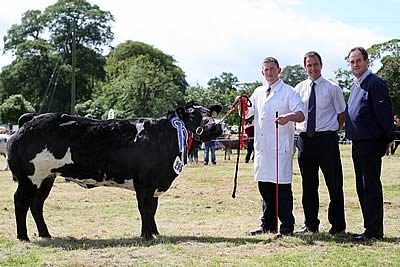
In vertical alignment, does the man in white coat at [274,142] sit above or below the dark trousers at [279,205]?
above

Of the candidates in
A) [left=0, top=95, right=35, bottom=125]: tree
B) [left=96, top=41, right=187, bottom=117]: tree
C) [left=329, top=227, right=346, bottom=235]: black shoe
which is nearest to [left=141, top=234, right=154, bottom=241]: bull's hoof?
[left=329, top=227, right=346, bottom=235]: black shoe

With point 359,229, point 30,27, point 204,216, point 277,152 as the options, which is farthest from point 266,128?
point 30,27

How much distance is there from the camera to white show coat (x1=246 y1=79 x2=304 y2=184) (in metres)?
8.20

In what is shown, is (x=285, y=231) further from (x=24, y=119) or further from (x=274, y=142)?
(x=24, y=119)

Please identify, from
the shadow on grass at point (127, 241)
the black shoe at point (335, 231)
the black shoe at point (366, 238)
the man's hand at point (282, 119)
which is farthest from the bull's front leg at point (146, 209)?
the black shoe at point (366, 238)

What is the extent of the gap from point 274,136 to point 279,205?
0.94 meters

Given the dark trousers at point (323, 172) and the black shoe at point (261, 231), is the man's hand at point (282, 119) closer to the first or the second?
the dark trousers at point (323, 172)

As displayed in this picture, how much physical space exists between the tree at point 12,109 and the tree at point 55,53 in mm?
5498

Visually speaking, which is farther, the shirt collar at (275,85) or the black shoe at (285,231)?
the shirt collar at (275,85)

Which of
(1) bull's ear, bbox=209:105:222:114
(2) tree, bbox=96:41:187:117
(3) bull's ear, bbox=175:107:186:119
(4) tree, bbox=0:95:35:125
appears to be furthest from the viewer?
(4) tree, bbox=0:95:35:125

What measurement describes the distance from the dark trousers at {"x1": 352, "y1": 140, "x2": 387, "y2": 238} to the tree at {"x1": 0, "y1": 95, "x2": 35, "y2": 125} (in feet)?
173

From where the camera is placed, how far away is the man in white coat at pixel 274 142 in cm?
821

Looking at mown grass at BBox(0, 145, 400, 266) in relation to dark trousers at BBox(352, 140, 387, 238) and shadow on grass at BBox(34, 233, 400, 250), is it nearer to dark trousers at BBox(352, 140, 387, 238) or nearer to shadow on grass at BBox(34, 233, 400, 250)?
shadow on grass at BBox(34, 233, 400, 250)

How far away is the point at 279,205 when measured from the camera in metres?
8.30
